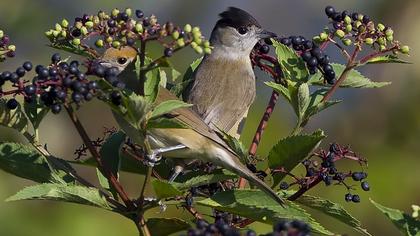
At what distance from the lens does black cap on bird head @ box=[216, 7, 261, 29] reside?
6179 mm

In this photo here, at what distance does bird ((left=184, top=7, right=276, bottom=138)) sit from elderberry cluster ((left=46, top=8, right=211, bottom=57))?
1466mm

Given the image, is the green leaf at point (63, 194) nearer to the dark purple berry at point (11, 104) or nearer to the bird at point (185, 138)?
the dark purple berry at point (11, 104)

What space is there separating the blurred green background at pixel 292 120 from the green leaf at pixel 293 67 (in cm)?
184

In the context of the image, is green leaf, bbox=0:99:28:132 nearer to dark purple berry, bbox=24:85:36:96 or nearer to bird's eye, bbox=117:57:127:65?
dark purple berry, bbox=24:85:36:96

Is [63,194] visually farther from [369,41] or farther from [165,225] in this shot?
[369,41]

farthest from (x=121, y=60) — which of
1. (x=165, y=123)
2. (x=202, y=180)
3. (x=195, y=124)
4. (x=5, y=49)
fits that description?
(x=165, y=123)

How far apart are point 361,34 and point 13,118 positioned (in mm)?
1431

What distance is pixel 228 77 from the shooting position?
605cm

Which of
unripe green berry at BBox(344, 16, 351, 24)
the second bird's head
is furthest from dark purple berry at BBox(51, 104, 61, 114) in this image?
the second bird's head

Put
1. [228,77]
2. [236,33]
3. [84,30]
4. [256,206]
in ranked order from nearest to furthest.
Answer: [256,206] → [84,30] → [228,77] → [236,33]

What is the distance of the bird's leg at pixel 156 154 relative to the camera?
3367mm

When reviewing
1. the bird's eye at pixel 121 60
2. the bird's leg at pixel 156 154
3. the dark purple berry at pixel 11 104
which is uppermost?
the bird's eye at pixel 121 60

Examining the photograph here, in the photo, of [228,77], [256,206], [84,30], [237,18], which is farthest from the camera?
[237,18]

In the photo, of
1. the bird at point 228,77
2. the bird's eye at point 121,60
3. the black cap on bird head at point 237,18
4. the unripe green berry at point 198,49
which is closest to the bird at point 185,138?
the bird's eye at point 121,60
